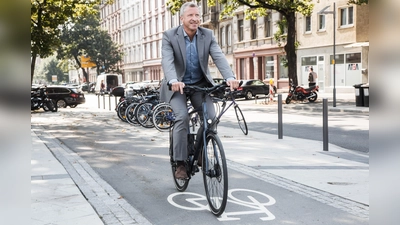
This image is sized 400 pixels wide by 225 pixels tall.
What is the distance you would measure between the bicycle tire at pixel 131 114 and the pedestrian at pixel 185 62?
39.6 ft

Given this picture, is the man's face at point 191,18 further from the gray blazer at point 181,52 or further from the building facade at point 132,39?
the building facade at point 132,39

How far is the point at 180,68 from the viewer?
5.24m

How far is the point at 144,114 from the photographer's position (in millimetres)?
16469

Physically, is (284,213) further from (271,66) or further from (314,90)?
(271,66)

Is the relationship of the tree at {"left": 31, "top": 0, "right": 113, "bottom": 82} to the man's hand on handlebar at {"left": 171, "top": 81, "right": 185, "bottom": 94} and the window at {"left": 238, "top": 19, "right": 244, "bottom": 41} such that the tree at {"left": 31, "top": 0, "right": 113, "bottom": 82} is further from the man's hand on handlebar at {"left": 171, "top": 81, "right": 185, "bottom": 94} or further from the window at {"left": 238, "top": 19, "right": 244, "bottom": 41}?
the window at {"left": 238, "top": 19, "right": 244, "bottom": 41}

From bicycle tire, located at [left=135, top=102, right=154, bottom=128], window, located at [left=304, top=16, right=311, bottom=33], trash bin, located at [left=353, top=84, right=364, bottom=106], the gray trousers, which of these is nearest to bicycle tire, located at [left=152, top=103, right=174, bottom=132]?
bicycle tire, located at [left=135, top=102, right=154, bottom=128]

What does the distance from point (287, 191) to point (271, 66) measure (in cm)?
3945

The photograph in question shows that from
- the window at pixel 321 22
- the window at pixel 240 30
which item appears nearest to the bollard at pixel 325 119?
the window at pixel 321 22

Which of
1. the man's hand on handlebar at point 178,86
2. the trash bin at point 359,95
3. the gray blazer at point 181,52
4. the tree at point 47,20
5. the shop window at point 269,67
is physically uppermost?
the tree at point 47,20

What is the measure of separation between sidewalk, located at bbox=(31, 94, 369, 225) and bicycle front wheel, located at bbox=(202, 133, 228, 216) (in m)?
0.73

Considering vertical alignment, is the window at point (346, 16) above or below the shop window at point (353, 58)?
above

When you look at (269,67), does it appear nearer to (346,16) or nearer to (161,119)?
(346,16)

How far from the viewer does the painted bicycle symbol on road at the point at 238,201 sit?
191 inches
